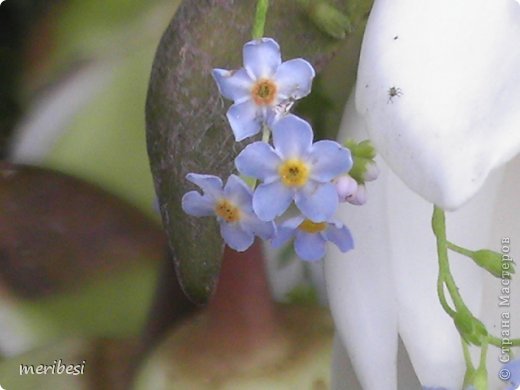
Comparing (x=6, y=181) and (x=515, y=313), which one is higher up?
(x=6, y=181)

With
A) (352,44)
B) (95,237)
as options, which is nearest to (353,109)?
(352,44)

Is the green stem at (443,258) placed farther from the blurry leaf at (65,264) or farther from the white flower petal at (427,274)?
the blurry leaf at (65,264)

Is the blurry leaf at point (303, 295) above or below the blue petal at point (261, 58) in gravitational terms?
below

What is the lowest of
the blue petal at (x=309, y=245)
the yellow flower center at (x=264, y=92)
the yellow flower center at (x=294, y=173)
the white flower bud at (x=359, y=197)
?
the blue petal at (x=309, y=245)

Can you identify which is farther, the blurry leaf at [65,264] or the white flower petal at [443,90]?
the blurry leaf at [65,264]

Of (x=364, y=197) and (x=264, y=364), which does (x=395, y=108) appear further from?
(x=264, y=364)

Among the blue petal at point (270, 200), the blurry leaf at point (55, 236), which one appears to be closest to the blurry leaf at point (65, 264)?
the blurry leaf at point (55, 236)

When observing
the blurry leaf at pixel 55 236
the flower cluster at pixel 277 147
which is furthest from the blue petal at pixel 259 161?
the blurry leaf at pixel 55 236
